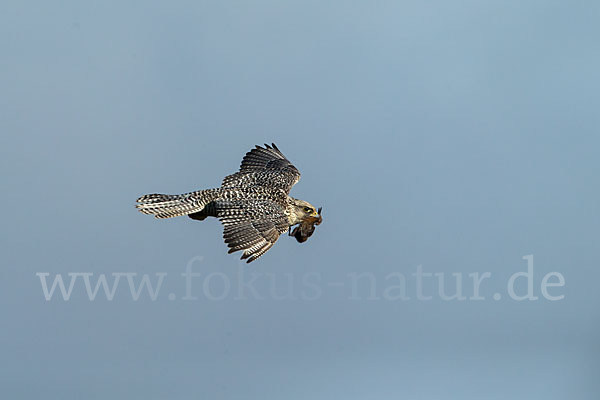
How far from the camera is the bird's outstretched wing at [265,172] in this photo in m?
31.0

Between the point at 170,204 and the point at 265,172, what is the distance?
5823 mm

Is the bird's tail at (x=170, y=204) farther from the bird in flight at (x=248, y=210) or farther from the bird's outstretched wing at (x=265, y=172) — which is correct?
the bird's outstretched wing at (x=265, y=172)

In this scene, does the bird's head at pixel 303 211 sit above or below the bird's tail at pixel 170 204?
above

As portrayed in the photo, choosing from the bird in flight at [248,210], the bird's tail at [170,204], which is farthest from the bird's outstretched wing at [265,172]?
the bird's tail at [170,204]

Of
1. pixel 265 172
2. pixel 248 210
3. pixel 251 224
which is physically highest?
pixel 265 172

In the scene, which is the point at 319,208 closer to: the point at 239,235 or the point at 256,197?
the point at 256,197

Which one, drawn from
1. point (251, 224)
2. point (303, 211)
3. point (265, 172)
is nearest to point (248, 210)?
point (251, 224)

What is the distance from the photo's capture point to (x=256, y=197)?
93.0ft

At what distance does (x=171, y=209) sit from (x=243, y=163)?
6564 mm

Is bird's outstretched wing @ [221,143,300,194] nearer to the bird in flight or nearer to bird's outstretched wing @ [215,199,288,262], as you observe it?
the bird in flight

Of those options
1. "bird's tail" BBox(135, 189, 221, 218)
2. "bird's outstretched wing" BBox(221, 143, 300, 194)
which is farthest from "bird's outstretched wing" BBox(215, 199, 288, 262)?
"bird's outstretched wing" BBox(221, 143, 300, 194)

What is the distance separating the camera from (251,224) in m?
26.5

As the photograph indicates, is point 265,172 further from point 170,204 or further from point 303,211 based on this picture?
point 170,204

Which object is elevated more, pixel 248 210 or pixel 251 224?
pixel 248 210
